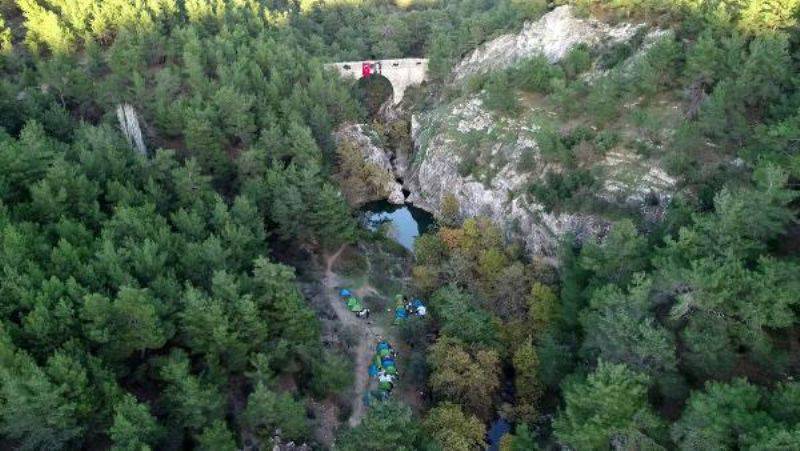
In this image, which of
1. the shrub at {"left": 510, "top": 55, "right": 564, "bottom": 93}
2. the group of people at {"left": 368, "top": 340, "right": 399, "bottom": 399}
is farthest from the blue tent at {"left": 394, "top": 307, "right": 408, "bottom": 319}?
the shrub at {"left": 510, "top": 55, "right": 564, "bottom": 93}

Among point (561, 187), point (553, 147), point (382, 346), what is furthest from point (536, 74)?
point (382, 346)

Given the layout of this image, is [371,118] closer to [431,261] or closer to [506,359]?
[431,261]

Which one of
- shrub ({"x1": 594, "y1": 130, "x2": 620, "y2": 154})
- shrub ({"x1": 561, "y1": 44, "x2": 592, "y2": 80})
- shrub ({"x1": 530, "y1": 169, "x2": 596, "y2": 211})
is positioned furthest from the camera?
shrub ({"x1": 561, "y1": 44, "x2": 592, "y2": 80})

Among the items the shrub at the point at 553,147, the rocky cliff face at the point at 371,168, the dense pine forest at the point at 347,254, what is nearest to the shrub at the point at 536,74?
the dense pine forest at the point at 347,254

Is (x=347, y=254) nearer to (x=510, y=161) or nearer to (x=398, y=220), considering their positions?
(x=398, y=220)

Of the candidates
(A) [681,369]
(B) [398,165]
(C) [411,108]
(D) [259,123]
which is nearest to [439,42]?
(C) [411,108]

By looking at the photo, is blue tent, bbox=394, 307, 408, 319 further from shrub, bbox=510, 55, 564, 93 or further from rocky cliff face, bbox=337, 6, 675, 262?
shrub, bbox=510, 55, 564, 93

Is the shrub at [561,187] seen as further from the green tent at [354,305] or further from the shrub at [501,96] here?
the green tent at [354,305]
